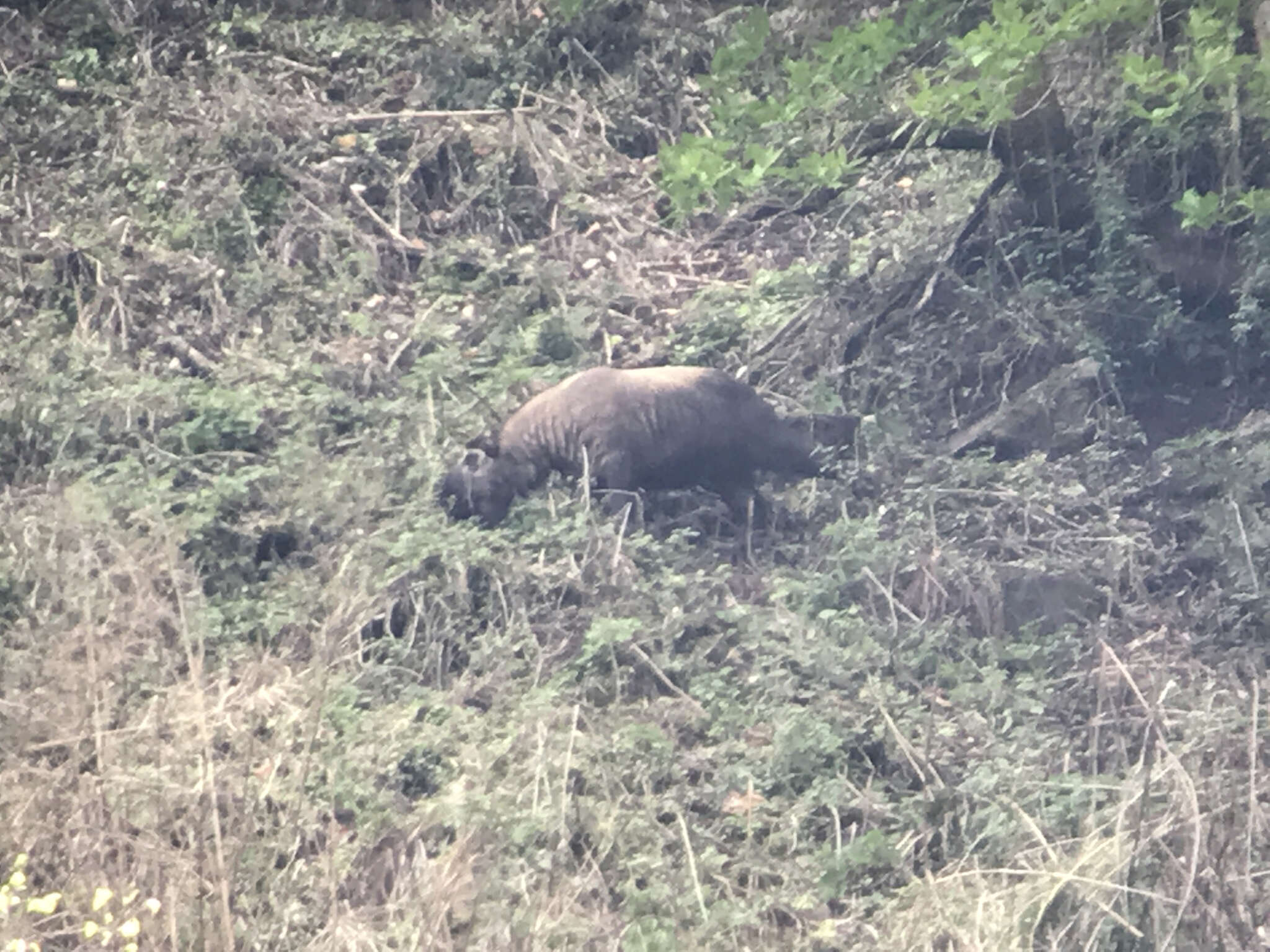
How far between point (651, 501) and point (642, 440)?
28 cm

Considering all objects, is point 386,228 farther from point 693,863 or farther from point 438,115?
point 693,863

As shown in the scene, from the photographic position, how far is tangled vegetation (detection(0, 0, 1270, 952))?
4.00 metres

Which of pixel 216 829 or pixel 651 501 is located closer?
pixel 216 829

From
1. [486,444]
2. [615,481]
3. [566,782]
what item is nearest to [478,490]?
[486,444]

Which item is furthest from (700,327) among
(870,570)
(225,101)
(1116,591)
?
(225,101)

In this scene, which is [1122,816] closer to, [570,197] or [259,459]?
[259,459]

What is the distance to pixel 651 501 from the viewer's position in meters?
6.02

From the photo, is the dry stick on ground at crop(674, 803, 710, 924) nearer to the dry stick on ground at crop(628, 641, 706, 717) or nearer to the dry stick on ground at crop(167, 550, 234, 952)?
the dry stick on ground at crop(628, 641, 706, 717)

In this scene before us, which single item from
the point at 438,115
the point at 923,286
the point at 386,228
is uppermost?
the point at 438,115

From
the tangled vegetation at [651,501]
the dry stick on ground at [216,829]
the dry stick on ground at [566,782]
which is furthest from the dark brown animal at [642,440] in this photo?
the dry stick on ground at [216,829]

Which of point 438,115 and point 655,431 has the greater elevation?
point 438,115

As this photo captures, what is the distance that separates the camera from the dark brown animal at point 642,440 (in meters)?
5.96

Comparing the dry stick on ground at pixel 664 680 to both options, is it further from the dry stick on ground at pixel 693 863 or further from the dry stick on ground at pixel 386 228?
the dry stick on ground at pixel 386 228

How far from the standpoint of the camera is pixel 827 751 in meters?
4.47
